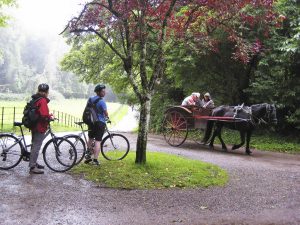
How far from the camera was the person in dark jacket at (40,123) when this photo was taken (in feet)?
28.3

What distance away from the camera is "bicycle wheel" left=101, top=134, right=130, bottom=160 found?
33.7 ft

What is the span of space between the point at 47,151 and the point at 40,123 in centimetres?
73

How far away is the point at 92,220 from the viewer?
5895 mm

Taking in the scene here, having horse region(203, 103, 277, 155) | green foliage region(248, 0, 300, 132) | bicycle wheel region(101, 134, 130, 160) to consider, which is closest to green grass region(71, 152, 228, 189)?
bicycle wheel region(101, 134, 130, 160)

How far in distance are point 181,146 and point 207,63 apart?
6044 millimetres

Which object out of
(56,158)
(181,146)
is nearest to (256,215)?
(56,158)

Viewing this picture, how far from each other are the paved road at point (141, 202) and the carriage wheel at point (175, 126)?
209 inches

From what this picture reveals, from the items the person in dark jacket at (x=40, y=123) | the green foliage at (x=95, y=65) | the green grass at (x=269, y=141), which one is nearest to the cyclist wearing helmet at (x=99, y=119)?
the person in dark jacket at (x=40, y=123)

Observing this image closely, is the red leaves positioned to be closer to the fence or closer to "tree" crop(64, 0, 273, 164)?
"tree" crop(64, 0, 273, 164)

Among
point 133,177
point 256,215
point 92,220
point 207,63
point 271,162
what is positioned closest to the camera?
point 92,220

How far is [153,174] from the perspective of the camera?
29.1ft

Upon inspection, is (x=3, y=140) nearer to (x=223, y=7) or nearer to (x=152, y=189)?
(x=152, y=189)

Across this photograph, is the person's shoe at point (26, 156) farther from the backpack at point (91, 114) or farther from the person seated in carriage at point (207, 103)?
the person seated in carriage at point (207, 103)

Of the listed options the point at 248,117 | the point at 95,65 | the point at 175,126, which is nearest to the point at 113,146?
the point at 175,126
